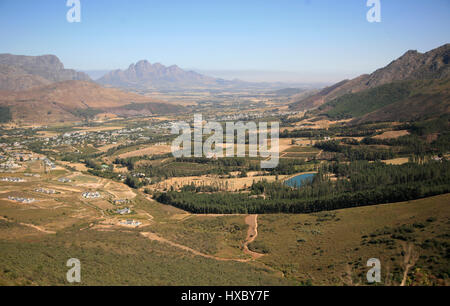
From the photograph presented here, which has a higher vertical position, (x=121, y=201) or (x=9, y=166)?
(x=9, y=166)

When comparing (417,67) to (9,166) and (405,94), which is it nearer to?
(405,94)

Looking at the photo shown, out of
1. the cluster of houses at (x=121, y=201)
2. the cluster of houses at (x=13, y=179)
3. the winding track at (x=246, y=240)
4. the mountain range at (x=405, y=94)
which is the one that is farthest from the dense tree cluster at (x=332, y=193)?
the mountain range at (x=405, y=94)

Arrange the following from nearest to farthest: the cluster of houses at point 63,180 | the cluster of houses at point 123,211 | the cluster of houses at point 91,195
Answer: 1. the cluster of houses at point 123,211
2. the cluster of houses at point 91,195
3. the cluster of houses at point 63,180

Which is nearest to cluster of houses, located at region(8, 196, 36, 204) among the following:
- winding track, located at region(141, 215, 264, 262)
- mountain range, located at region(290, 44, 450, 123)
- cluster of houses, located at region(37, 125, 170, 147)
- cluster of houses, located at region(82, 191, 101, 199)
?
cluster of houses, located at region(82, 191, 101, 199)

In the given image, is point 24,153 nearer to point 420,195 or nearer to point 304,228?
point 304,228

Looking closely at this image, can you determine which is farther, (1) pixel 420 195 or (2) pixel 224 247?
(1) pixel 420 195

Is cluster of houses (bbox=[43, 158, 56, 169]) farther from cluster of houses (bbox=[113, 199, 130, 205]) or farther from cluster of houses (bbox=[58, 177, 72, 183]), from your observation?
cluster of houses (bbox=[113, 199, 130, 205])

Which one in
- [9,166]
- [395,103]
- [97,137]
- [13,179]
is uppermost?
[395,103]

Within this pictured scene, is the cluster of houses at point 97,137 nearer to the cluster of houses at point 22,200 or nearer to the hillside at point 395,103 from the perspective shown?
the cluster of houses at point 22,200

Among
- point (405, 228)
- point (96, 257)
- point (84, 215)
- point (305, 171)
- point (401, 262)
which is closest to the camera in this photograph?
point (401, 262)

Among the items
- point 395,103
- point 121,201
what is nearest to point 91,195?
point 121,201
